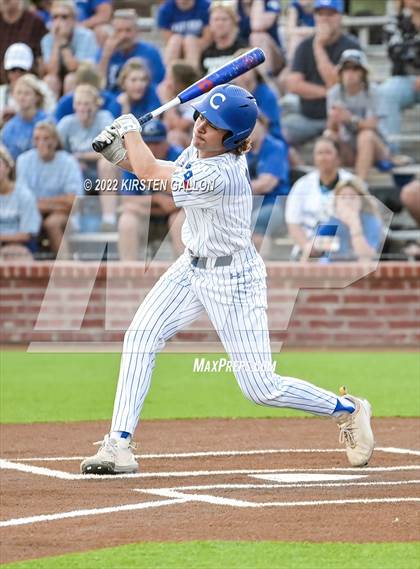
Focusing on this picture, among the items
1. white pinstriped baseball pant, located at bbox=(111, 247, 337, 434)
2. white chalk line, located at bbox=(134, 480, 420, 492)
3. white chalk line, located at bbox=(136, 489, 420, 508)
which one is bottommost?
white chalk line, located at bbox=(136, 489, 420, 508)

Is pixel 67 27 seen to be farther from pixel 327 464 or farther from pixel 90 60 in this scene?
pixel 327 464

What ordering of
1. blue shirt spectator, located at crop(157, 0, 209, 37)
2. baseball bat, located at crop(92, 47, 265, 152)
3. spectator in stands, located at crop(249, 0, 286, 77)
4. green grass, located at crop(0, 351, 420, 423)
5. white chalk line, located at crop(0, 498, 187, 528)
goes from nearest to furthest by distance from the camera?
white chalk line, located at crop(0, 498, 187, 528) < baseball bat, located at crop(92, 47, 265, 152) < green grass, located at crop(0, 351, 420, 423) < spectator in stands, located at crop(249, 0, 286, 77) < blue shirt spectator, located at crop(157, 0, 209, 37)

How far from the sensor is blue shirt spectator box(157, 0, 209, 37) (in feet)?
52.8

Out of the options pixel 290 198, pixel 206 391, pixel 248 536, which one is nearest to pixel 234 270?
pixel 248 536

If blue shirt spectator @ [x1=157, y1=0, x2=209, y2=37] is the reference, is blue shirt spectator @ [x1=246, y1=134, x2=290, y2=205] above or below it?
below

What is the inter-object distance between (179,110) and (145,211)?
4.92ft

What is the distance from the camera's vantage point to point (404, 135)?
1562 cm

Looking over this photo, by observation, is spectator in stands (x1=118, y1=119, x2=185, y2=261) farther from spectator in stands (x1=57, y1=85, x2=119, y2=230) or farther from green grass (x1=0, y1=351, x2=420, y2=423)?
green grass (x1=0, y1=351, x2=420, y2=423)

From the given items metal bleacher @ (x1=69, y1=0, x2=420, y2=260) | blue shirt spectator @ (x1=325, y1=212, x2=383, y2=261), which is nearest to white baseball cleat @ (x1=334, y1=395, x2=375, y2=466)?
blue shirt spectator @ (x1=325, y1=212, x2=383, y2=261)

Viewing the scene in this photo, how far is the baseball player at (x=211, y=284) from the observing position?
6.50 m

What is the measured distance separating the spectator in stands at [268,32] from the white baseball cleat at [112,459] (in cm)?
982

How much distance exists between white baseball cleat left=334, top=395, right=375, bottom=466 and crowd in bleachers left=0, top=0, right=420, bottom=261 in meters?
7.15

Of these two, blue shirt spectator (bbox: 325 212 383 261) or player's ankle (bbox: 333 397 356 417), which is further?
blue shirt spectator (bbox: 325 212 383 261)

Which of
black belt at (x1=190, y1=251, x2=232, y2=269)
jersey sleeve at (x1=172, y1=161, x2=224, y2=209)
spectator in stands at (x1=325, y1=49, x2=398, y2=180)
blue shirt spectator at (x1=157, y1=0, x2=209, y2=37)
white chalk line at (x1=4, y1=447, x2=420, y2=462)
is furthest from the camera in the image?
blue shirt spectator at (x1=157, y1=0, x2=209, y2=37)
